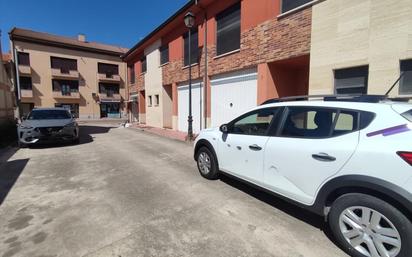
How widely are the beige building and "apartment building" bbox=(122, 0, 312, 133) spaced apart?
617 mm

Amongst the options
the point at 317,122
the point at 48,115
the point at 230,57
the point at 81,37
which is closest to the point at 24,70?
the point at 81,37

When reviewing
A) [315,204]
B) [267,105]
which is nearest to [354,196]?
[315,204]

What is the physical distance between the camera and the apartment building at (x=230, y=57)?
→ 721 centimetres

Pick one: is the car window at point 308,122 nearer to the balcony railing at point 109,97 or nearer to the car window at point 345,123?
the car window at point 345,123

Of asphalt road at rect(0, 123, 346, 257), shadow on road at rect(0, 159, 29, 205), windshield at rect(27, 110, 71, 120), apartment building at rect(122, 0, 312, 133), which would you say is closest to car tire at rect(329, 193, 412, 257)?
asphalt road at rect(0, 123, 346, 257)

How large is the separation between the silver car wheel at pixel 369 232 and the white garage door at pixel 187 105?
926 cm

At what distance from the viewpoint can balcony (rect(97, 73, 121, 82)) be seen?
36.2m

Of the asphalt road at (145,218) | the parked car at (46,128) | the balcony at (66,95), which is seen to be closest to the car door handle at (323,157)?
the asphalt road at (145,218)

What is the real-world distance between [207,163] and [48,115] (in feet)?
27.6

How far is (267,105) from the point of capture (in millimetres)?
3645

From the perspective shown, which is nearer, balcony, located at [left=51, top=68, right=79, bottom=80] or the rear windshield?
the rear windshield

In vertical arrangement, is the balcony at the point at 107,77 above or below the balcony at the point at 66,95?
above

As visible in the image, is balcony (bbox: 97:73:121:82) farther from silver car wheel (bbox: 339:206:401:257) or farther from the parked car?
silver car wheel (bbox: 339:206:401:257)

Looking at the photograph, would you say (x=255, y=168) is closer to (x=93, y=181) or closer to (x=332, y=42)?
(x=93, y=181)
